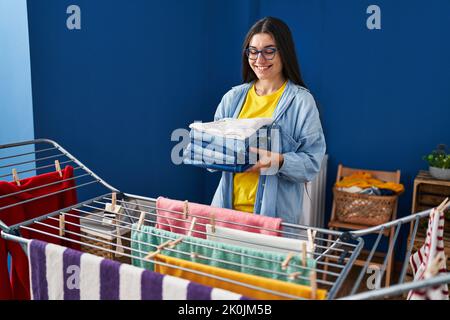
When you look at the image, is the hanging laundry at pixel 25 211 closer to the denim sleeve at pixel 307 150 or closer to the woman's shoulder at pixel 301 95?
the denim sleeve at pixel 307 150

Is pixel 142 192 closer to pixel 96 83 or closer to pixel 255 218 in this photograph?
pixel 96 83

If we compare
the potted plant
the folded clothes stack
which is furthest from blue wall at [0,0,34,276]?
the potted plant

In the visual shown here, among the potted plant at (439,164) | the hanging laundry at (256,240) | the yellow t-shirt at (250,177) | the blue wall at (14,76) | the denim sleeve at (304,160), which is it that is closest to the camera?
the hanging laundry at (256,240)

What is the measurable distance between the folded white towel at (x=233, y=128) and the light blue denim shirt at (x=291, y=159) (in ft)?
0.52

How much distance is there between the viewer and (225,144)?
4.31ft

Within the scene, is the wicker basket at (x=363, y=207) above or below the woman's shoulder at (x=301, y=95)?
below

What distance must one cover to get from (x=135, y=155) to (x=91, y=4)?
846 mm

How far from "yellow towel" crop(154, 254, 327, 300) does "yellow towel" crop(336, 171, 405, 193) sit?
6.97 ft

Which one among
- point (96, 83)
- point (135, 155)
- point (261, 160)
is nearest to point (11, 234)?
point (261, 160)

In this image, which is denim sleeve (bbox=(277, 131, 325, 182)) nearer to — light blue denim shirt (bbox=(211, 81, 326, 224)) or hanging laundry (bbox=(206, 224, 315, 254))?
light blue denim shirt (bbox=(211, 81, 326, 224))

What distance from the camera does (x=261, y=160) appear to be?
4.58 ft

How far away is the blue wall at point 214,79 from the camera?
2188 mm

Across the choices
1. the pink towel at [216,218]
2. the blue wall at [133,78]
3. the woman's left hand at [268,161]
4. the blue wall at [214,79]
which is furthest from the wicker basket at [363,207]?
the pink towel at [216,218]

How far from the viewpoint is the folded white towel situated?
1299 millimetres
